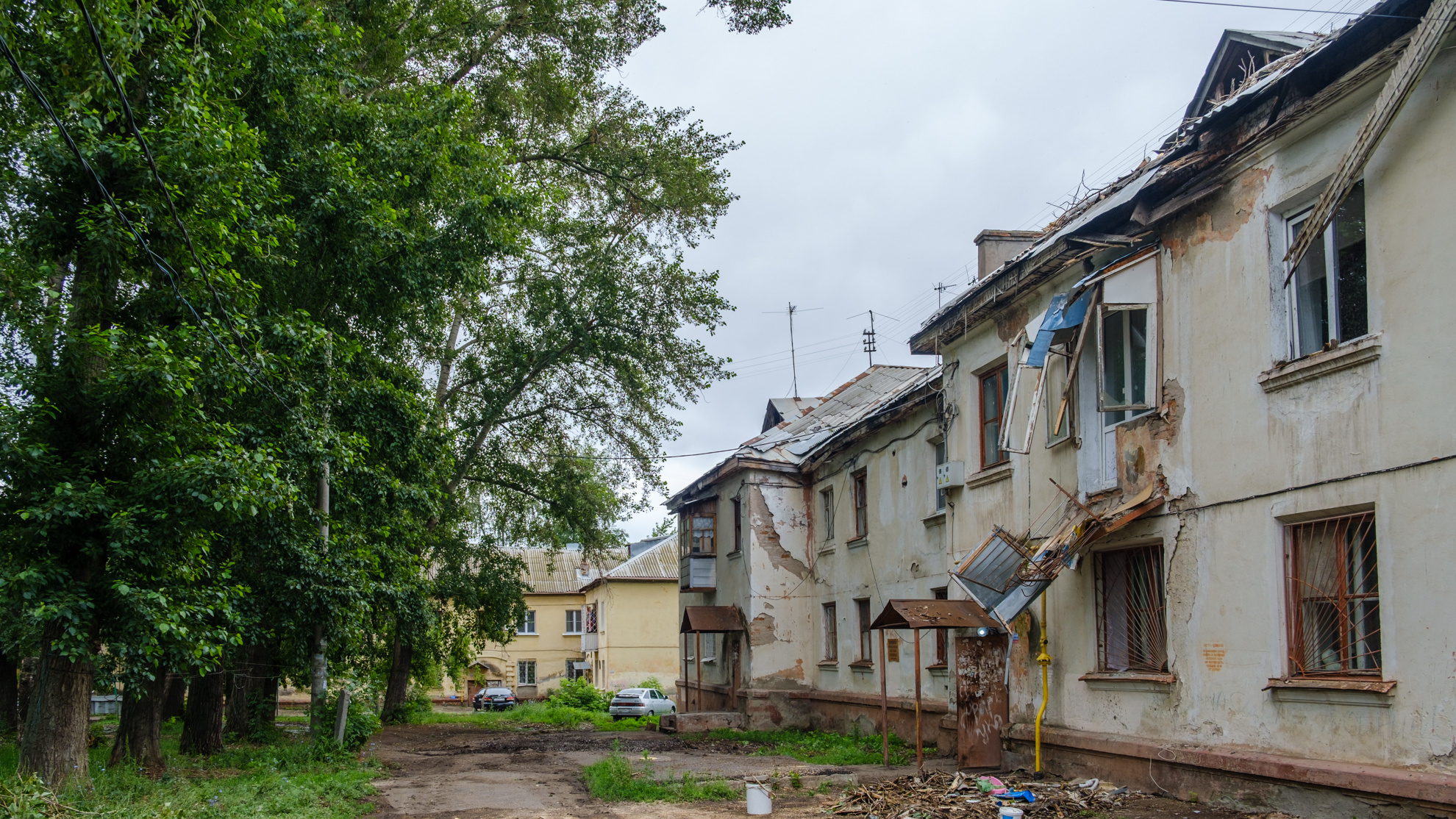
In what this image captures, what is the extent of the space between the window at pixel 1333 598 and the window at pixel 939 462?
8838 mm

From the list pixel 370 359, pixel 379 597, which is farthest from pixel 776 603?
pixel 370 359

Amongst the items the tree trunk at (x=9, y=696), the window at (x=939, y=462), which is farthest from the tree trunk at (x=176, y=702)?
the window at (x=939, y=462)

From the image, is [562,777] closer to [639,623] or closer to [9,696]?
[9,696]

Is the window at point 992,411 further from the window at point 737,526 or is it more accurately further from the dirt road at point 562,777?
the window at point 737,526

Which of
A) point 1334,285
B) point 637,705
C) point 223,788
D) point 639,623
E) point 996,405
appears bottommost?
point 637,705

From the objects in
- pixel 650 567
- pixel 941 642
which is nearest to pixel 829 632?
pixel 941 642

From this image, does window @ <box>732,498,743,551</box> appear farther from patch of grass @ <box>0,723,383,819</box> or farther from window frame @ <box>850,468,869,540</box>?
patch of grass @ <box>0,723,383,819</box>

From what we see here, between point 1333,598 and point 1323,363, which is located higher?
point 1323,363

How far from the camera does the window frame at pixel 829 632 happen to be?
22891mm

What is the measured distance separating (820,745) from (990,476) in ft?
22.9

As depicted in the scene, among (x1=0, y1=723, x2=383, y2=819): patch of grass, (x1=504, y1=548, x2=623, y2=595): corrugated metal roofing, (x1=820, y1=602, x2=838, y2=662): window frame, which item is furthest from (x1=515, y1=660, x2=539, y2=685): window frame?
(x1=0, y1=723, x2=383, y2=819): patch of grass

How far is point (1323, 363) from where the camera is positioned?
864 cm

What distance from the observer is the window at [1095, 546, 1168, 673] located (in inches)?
431

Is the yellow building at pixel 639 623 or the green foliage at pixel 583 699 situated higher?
the yellow building at pixel 639 623
